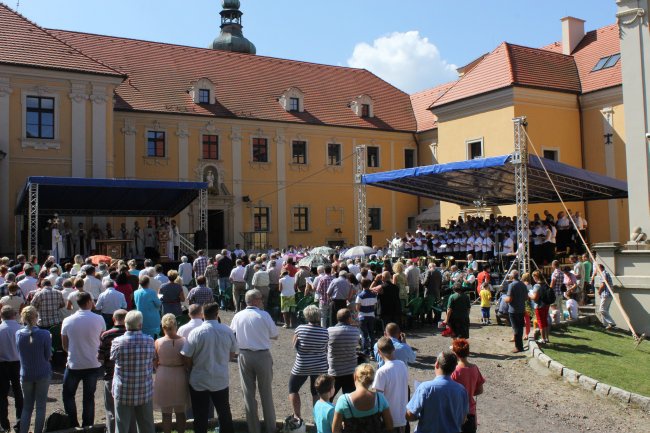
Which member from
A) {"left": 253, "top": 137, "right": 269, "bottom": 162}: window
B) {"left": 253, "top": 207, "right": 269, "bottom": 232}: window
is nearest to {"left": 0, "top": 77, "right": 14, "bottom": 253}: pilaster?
{"left": 253, "top": 207, "right": 269, "bottom": 232}: window

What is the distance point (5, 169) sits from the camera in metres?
26.1

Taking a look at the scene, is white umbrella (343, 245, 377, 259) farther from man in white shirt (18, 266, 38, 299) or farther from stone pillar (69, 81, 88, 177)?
stone pillar (69, 81, 88, 177)

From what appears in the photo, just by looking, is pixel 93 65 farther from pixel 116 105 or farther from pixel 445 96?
pixel 445 96

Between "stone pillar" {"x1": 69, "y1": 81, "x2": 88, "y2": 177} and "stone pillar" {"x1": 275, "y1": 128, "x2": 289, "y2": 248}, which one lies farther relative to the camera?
"stone pillar" {"x1": 275, "y1": 128, "x2": 289, "y2": 248}

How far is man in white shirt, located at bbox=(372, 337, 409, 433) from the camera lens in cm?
622

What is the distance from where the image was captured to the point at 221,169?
3466 cm

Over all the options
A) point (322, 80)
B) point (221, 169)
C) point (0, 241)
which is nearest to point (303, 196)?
point (221, 169)

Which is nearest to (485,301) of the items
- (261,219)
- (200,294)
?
(200,294)

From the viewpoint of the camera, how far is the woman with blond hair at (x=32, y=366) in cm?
730

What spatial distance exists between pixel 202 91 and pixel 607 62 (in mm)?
21138

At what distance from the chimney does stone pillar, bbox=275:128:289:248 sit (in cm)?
1633

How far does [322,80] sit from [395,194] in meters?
8.94

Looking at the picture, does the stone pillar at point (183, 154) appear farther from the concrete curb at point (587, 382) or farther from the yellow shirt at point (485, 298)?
the concrete curb at point (587, 382)

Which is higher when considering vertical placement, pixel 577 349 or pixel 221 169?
pixel 221 169
